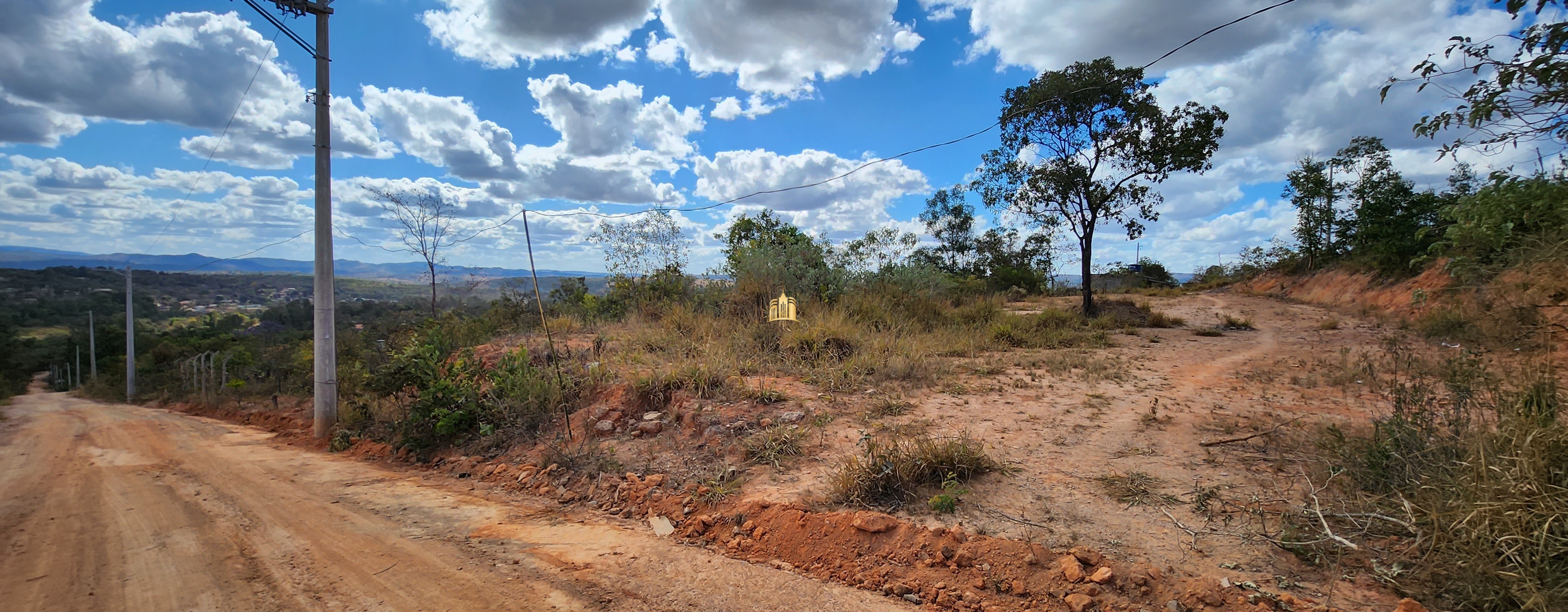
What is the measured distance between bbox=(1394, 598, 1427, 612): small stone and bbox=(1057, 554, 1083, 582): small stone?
120cm

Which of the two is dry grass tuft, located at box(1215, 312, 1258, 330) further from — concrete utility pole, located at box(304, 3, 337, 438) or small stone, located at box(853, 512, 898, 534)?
concrete utility pole, located at box(304, 3, 337, 438)

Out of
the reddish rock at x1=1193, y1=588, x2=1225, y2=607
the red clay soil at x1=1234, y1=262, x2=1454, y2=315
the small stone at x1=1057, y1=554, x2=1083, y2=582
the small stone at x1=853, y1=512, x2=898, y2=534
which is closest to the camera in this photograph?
the reddish rock at x1=1193, y1=588, x2=1225, y2=607

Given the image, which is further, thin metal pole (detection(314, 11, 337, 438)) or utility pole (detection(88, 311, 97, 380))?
utility pole (detection(88, 311, 97, 380))

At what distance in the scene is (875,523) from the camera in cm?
379

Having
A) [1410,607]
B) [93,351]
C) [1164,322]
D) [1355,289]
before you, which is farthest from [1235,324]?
[93,351]

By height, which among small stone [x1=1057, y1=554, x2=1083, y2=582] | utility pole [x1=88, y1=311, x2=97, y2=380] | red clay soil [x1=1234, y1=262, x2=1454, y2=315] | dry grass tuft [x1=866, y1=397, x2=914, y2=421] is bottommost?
utility pole [x1=88, y1=311, x2=97, y2=380]

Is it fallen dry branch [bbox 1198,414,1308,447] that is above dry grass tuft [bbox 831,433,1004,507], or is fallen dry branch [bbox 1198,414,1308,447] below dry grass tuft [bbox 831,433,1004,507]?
above

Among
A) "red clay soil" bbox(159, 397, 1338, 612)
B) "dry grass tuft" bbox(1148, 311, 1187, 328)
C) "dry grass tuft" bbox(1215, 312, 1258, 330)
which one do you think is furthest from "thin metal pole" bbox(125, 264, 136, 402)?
"dry grass tuft" bbox(1215, 312, 1258, 330)

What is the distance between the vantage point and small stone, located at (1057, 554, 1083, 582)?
3098mm

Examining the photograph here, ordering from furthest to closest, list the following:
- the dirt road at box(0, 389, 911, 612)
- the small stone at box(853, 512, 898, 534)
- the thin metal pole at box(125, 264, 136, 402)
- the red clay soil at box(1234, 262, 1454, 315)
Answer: the thin metal pole at box(125, 264, 136, 402)
the red clay soil at box(1234, 262, 1454, 315)
the small stone at box(853, 512, 898, 534)
the dirt road at box(0, 389, 911, 612)

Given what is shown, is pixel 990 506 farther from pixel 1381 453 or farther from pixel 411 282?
pixel 411 282

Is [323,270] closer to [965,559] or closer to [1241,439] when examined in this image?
[965,559]

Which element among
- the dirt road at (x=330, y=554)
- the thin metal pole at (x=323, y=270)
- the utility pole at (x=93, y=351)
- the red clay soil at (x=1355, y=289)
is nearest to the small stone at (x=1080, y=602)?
the dirt road at (x=330, y=554)

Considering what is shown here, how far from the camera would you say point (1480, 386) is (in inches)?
149
